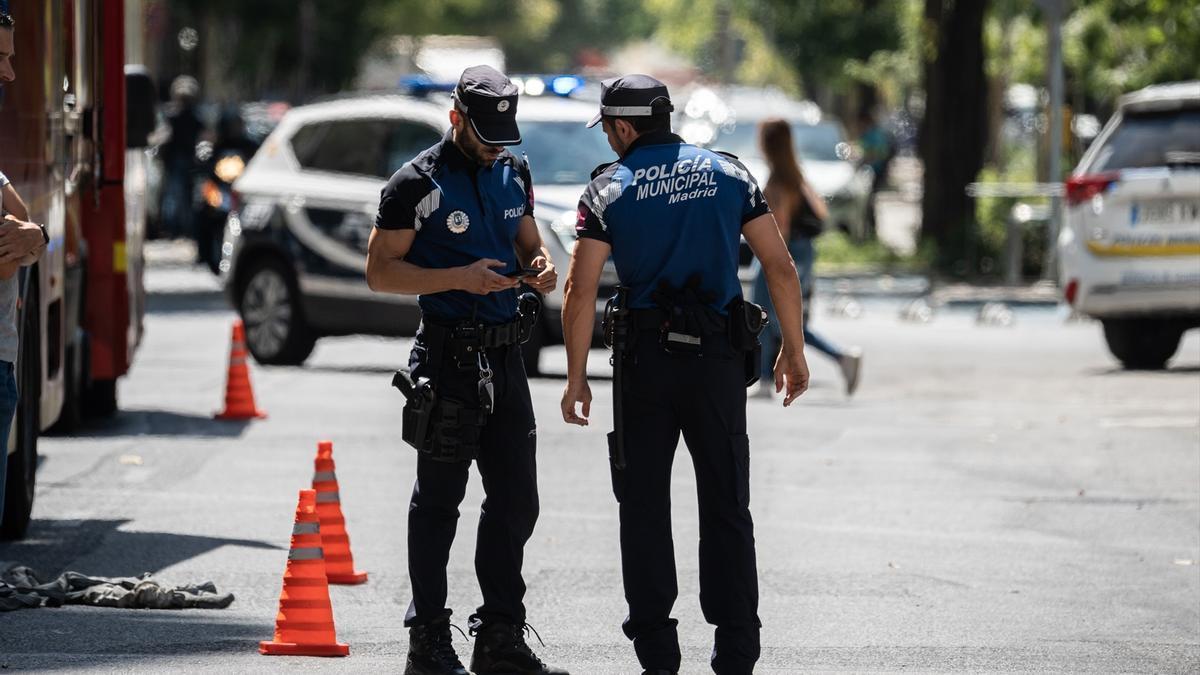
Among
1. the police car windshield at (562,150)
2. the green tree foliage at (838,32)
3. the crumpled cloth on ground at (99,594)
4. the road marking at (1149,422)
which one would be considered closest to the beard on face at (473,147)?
the crumpled cloth on ground at (99,594)

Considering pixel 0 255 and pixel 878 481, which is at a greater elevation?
pixel 0 255

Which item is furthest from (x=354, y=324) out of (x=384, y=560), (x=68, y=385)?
(x=384, y=560)

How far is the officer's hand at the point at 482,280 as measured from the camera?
6.54 meters

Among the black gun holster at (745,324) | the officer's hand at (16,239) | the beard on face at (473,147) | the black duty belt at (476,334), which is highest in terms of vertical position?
the beard on face at (473,147)

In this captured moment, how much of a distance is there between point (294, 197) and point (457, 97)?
9.62 metres

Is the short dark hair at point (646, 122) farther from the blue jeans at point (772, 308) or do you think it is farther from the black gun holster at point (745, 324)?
the blue jeans at point (772, 308)

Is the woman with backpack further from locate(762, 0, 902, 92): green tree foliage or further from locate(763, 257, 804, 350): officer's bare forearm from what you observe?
locate(762, 0, 902, 92): green tree foliage

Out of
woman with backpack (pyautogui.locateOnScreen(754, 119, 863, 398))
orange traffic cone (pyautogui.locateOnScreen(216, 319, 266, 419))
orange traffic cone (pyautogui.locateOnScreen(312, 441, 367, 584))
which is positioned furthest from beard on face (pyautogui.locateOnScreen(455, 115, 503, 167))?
woman with backpack (pyautogui.locateOnScreen(754, 119, 863, 398))

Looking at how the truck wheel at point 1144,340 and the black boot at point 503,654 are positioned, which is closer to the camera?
the black boot at point 503,654

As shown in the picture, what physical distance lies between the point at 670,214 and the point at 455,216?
2.11 feet

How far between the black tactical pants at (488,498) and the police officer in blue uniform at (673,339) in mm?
267

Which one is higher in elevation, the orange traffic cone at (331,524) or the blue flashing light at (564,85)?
the blue flashing light at (564,85)

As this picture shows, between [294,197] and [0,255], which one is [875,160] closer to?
[294,197]

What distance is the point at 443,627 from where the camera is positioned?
261 inches
